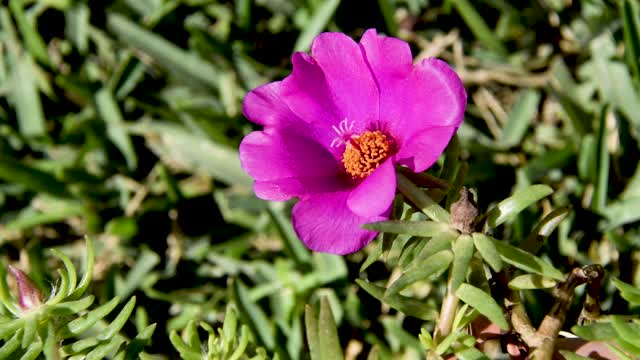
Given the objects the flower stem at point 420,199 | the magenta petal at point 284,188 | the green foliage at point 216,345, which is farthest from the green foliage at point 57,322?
the flower stem at point 420,199

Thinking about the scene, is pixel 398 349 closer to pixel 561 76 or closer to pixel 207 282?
pixel 207 282

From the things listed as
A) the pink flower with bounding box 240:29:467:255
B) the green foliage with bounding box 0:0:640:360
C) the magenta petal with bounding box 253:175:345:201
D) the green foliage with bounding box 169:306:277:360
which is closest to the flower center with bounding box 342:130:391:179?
the pink flower with bounding box 240:29:467:255

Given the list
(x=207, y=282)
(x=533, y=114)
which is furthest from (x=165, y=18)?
(x=533, y=114)

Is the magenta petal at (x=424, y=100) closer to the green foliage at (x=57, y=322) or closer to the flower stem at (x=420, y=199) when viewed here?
the flower stem at (x=420, y=199)

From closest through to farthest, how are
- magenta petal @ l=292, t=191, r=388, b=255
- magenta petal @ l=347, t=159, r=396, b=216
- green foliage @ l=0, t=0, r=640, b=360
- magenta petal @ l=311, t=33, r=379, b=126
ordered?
magenta petal @ l=347, t=159, r=396, b=216 → magenta petal @ l=292, t=191, r=388, b=255 → magenta petal @ l=311, t=33, r=379, b=126 → green foliage @ l=0, t=0, r=640, b=360

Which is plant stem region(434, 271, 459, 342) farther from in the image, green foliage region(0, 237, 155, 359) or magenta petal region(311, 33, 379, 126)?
green foliage region(0, 237, 155, 359)

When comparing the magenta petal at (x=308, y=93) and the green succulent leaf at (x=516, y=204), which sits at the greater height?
the magenta petal at (x=308, y=93)

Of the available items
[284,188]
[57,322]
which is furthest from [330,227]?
[57,322]
